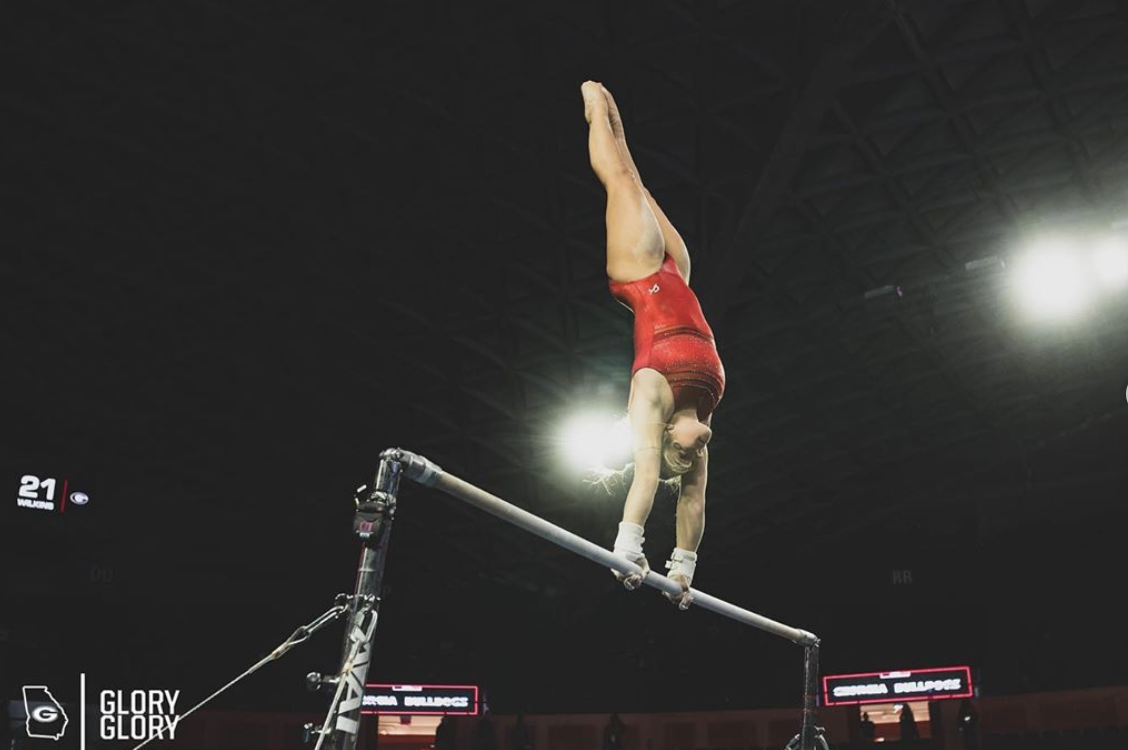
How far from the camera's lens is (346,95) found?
38.9 feet

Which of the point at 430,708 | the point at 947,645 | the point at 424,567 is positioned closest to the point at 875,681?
the point at 947,645

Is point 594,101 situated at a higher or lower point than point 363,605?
higher

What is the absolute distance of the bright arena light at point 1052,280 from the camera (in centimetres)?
1492

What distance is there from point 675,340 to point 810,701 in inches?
117

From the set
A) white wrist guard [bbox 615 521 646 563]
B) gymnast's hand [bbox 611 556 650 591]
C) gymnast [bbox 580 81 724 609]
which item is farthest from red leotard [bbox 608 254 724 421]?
gymnast's hand [bbox 611 556 650 591]

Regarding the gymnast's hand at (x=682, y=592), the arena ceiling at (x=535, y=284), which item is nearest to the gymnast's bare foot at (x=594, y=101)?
the gymnast's hand at (x=682, y=592)

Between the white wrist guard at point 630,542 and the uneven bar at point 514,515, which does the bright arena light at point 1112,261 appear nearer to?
the uneven bar at point 514,515

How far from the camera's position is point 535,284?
1561cm

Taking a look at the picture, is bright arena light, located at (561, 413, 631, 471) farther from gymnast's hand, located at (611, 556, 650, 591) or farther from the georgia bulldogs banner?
gymnast's hand, located at (611, 556, 650, 591)

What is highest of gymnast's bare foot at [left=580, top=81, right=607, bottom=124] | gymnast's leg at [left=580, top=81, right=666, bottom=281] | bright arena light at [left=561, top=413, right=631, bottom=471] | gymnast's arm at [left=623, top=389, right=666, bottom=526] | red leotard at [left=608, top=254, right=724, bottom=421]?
bright arena light at [left=561, top=413, right=631, bottom=471]

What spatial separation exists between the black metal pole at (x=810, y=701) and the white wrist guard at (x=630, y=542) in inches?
89.4

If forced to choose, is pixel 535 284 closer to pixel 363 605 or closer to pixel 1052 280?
pixel 1052 280

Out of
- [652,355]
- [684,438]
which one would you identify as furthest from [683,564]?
[652,355]

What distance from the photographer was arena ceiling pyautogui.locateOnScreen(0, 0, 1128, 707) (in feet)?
37.4
